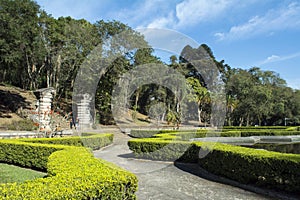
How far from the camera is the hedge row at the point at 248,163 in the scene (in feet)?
18.9

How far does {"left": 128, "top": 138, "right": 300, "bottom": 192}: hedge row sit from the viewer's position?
5.75 meters

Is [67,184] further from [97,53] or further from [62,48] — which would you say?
[62,48]

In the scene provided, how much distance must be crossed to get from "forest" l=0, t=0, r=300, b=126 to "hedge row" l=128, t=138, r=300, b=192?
11.0ft

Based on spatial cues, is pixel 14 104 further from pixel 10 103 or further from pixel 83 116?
pixel 83 116

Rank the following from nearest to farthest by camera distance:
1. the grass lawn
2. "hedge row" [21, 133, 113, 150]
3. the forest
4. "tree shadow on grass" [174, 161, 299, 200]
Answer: "tree shadow on grass" [174, 161, 299, 200], the grass lawn, "hedge row" [21, 133, 113, 150], the forest

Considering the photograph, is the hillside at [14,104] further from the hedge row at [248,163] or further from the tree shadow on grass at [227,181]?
the tree shadow on grass at [227,181]

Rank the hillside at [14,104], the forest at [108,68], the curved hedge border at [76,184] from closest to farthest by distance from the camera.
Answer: the curved hedge border at [76,184] → the forest at [108,68] → the hillside at [14,104]

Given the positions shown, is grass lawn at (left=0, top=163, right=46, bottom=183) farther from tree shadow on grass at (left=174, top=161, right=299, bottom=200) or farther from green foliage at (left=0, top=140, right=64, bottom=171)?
tree shadow on grass at (left=174, top=161, right=299, bottom=200)

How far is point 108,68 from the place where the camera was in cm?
1917

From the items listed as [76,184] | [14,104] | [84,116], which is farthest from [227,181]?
[14,104]

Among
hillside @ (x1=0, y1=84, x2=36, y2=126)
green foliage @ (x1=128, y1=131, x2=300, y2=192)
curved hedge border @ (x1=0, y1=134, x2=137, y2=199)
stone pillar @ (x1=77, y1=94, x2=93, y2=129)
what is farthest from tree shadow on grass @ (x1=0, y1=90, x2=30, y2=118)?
curved hedge border @ (x1=0, y1=134, x2=137, y2=199)

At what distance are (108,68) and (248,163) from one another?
14.6 meters

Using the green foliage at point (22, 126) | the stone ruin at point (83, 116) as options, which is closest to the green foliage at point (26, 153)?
the stone ruin at point (83, 116)

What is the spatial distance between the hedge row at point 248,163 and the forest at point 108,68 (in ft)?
11.0
